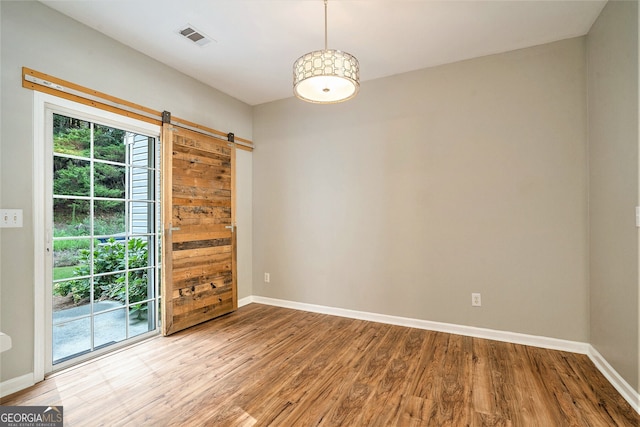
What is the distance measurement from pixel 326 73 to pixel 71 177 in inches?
87.2

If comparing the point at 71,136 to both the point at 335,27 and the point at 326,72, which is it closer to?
the point at 326,72

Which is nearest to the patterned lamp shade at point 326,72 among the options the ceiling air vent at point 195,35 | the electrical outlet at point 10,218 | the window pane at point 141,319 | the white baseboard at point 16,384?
the ceiling air vent at point 195,35

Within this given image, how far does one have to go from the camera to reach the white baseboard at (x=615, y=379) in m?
1.89

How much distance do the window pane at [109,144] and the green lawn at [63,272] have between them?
952 mm

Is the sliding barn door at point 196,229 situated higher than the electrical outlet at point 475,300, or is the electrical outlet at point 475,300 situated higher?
the sliding barn door at point 196,229

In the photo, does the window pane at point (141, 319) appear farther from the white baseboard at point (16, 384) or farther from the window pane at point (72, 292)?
the white baseboard at point (16, 384)

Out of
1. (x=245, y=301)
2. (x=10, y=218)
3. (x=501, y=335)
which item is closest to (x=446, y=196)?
(x=501, y=335)

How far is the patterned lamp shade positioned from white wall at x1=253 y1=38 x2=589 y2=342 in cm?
145

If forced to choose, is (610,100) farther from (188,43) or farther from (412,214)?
(188,43)

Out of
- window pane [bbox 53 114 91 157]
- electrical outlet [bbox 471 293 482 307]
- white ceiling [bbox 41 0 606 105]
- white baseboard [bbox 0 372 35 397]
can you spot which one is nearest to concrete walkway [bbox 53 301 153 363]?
white baseboard [bbox 0 372 35 397]

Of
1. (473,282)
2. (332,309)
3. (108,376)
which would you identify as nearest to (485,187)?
(473,282)

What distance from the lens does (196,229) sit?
3.42m

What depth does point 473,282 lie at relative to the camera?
3053 millimetres

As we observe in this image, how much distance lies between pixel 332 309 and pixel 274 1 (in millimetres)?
3155
